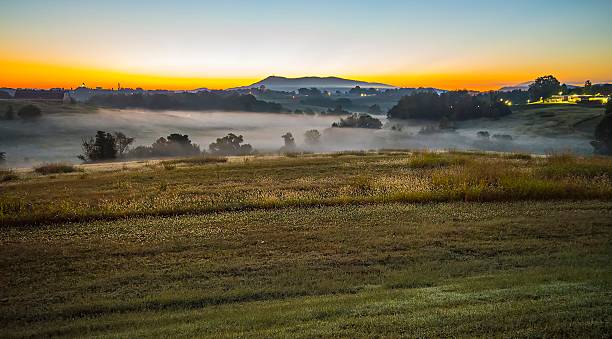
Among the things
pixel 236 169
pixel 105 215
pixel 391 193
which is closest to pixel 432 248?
pixel 391 193

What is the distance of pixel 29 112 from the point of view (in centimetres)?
12362

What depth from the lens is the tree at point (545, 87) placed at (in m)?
168

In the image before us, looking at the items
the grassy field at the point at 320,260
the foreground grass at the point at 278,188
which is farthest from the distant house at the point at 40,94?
the grassy field at the point at 320,260

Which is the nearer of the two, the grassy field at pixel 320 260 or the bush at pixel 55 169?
→ the grassy field at pixel 320 260

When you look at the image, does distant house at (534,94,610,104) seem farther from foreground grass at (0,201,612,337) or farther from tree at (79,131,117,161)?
foreground grass at (0,201,612,337)

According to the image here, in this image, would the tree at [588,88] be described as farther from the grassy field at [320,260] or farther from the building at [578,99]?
the grassy field at [320,260]

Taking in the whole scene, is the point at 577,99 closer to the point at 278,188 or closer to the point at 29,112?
the point at 278,188

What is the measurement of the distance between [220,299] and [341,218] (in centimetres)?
736

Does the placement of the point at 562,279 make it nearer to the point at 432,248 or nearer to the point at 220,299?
the point at 432,248

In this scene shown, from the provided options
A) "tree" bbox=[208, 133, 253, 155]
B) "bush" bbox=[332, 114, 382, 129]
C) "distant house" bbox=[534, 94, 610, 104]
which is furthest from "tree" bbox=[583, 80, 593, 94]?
"tree" bbox=[208, 133, 253, 155]

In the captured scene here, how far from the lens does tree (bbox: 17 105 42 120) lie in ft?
400

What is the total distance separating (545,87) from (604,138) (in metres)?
112

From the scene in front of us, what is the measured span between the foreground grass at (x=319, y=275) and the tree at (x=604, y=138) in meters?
61.8

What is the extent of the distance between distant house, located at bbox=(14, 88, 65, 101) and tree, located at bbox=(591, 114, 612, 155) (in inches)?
6154
